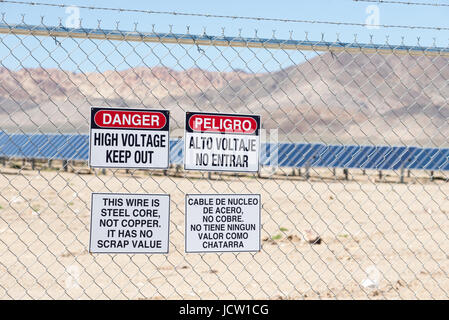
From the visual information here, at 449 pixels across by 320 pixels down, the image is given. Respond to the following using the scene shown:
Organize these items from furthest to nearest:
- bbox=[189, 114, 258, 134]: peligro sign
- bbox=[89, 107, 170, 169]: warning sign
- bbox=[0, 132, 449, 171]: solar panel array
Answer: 1. bbox=[0, 132, 449, 171]: solar panel array
2. bbox=[189, 114, 258, 134]: peligro sign
3. bbox=[89, 107, 170, 169]: warning sign

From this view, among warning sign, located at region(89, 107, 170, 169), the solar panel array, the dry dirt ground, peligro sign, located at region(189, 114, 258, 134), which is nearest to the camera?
warning sign, located at region(89, 107, 170, 169)

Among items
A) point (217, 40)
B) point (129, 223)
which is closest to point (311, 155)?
point (217, 40)

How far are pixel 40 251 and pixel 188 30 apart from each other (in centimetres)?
466

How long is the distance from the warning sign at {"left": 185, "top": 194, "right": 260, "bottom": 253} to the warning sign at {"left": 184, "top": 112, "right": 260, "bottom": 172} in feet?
0.59

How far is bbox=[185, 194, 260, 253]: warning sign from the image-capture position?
332cm

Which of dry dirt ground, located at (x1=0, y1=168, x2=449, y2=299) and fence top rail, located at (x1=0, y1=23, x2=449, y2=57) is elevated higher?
fence top rail, located at (x1=0, y1=23, x2=449, y2=57)

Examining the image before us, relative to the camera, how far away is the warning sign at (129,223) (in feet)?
10.6

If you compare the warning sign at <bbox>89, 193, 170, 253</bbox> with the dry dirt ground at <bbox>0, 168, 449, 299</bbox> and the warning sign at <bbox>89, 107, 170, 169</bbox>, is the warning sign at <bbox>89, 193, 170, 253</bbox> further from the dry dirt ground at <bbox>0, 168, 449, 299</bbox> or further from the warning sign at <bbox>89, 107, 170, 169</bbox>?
the dry dirt ground at <bbox>0, 168, 449, 299</bbox>

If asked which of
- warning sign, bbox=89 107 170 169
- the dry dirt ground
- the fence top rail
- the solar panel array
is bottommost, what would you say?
the dry dirt ground

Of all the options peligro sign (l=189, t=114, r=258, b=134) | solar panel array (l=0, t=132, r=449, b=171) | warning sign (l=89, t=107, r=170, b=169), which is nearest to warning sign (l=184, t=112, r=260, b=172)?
peligro sign (l=189, t=114, r=258, b=134)

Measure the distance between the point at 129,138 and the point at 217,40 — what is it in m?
0.76

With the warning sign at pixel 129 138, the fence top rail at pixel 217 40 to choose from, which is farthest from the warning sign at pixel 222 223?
the fence top rail at pixel 217 40

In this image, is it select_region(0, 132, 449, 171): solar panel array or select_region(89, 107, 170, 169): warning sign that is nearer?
select_region(89, 107, 170, 169): warning sign

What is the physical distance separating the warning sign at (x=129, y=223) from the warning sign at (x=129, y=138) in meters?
0.19
